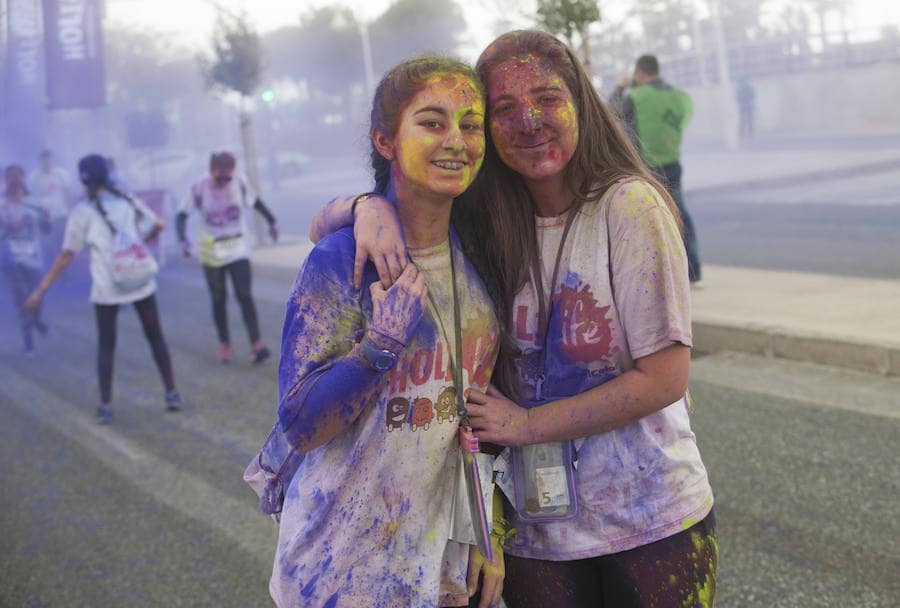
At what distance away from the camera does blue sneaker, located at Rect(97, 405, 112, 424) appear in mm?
7102

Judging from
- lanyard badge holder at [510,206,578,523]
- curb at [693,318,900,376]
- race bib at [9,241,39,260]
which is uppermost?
race bib at [9,241,39,260]

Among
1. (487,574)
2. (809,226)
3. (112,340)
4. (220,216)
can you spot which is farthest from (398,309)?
(809,226)

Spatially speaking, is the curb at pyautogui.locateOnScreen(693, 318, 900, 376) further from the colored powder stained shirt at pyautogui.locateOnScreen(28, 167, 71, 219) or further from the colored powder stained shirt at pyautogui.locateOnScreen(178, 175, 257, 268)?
the colored powder stained shirt at pyautogui.locateOnScreen(28, 167, 71, 219)

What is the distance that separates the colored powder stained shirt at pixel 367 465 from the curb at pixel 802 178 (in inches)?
695

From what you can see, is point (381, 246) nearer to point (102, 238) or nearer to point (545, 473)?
point (545, 473)

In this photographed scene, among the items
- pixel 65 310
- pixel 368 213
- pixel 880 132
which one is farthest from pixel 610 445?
pixel 880 132

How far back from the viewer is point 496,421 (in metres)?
1.98

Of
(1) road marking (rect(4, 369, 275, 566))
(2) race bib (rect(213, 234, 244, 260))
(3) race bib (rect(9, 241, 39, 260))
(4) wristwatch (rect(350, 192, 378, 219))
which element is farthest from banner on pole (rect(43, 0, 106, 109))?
(4) wristwatch (rect(350, 192, 378, 219))

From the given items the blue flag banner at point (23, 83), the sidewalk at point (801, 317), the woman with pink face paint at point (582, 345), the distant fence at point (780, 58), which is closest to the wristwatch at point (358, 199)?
the woman with pink face paint at point (582, 345)

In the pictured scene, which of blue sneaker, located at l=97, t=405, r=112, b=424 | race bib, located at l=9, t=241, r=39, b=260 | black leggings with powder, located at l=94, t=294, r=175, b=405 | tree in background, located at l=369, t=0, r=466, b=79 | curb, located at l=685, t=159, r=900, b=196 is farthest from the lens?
tree in background, located at l=369, t=0, r=466, b=79

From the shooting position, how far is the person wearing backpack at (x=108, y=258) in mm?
7129

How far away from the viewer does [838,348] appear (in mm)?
6641

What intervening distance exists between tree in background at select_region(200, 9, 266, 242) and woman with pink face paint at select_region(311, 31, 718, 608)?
15720 millimetres

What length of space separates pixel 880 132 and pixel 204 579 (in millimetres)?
27572
